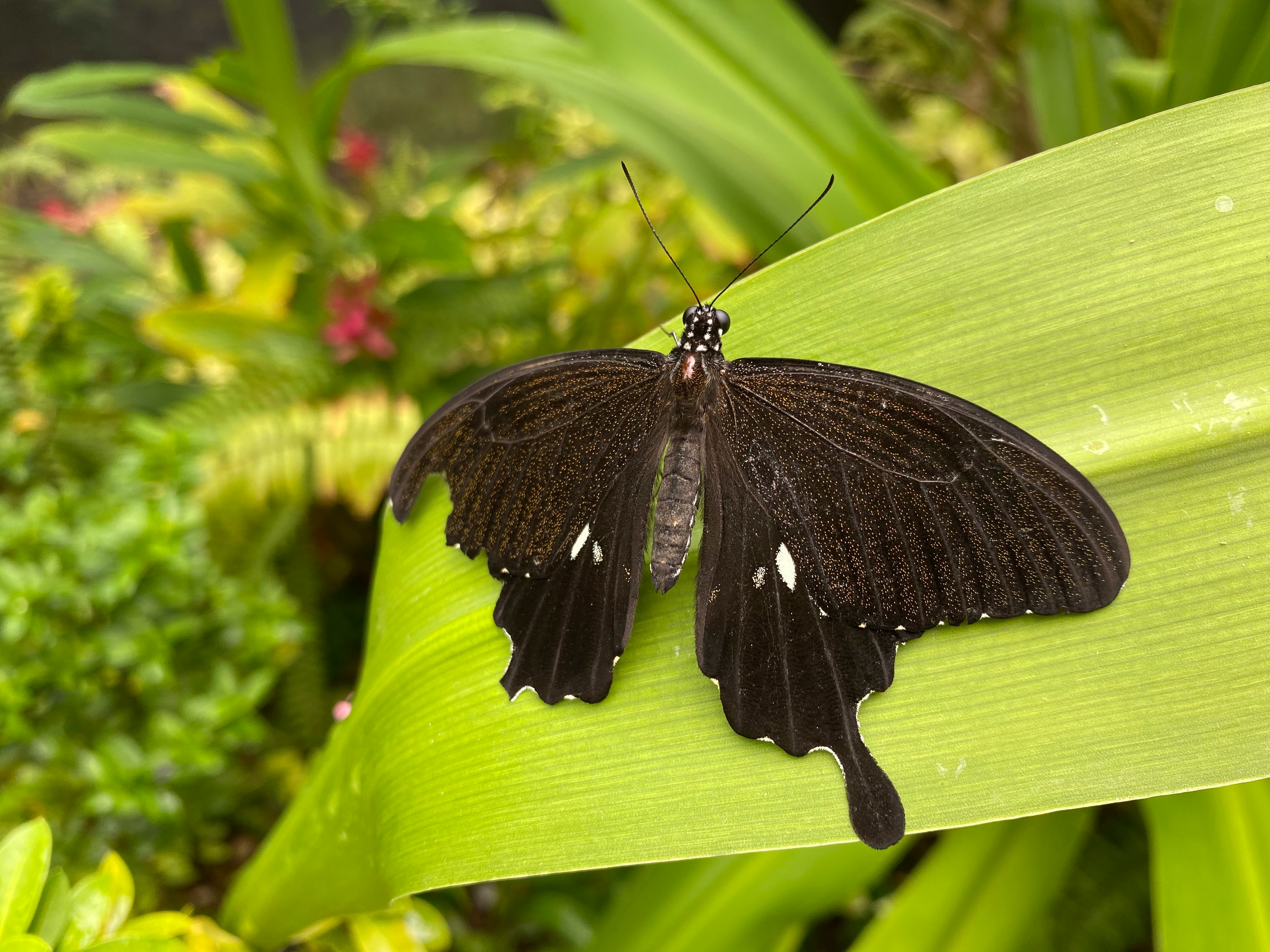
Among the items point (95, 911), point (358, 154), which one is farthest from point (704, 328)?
point (358, 154)

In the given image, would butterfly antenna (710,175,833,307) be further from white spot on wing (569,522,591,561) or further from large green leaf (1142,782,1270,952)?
large green leaf (1142,782,1270,952)

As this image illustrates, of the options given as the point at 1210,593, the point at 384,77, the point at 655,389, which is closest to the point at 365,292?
the point at 655,389

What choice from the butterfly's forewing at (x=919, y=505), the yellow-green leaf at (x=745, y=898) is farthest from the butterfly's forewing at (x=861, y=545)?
the yellow-green leaf at (x=745, y=898)

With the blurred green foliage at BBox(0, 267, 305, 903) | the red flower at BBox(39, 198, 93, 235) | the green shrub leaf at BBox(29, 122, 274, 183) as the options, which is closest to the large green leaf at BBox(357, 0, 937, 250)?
the green shrub leaf at BBox(29, 122, 274, 183)

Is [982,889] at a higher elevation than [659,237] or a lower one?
lower

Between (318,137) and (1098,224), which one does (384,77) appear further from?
(1098,224)

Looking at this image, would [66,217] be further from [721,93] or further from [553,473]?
[553,473]
